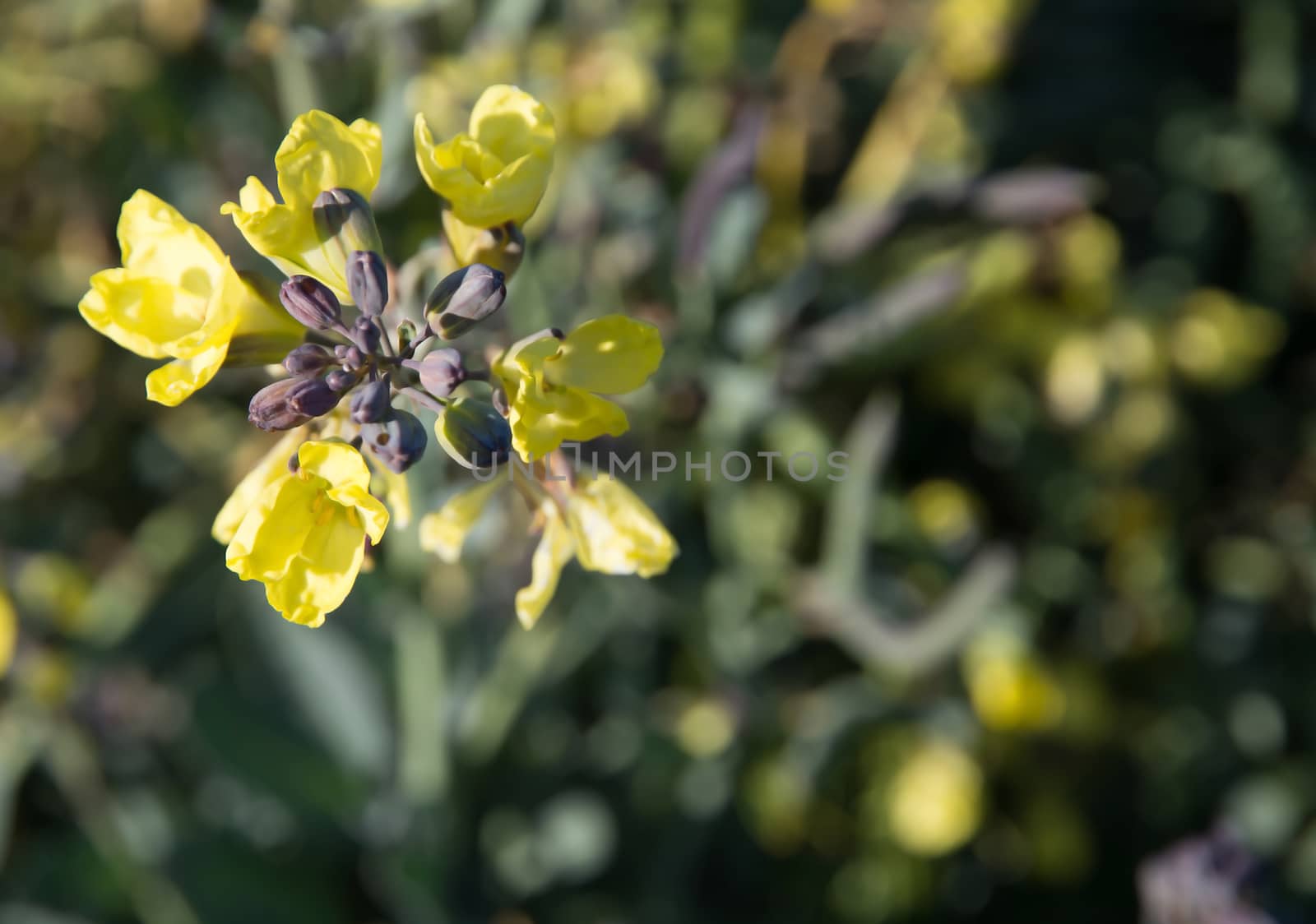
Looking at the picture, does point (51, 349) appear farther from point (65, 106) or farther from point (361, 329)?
point (361, 329)

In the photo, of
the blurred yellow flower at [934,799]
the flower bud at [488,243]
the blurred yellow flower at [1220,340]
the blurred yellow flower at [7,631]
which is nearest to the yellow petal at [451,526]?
the flower bud at [488,243]

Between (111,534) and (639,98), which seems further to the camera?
(111,534)

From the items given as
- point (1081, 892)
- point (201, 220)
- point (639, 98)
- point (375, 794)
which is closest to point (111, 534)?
point (201, 220)

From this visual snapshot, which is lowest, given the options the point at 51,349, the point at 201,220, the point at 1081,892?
the point at 1081,892

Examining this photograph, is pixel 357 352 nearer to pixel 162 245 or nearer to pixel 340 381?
pixel 340 381

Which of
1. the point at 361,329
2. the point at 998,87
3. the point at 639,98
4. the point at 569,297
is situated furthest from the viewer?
the point at 998,87

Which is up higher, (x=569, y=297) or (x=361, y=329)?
(x=361, y=329)

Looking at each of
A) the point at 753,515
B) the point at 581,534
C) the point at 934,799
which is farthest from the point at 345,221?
the point at 934,799
